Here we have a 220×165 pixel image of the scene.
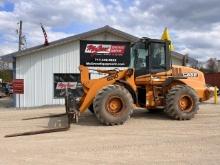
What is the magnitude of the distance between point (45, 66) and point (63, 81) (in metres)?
1.39

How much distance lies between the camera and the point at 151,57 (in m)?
15.3

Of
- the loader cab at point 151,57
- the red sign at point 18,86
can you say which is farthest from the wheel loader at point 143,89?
the red sign at point 18,86

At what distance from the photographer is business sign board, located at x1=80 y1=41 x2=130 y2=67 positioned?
25.3 m

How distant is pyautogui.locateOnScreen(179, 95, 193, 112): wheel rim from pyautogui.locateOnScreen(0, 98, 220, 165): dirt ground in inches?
20.2

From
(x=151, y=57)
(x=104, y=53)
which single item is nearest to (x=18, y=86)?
(x=104, y=53)

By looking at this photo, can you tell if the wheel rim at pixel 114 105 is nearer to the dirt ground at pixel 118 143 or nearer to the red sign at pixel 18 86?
the dirt ground at pixel 118 143

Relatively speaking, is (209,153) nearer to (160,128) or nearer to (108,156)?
(108,156)

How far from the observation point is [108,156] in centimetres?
930

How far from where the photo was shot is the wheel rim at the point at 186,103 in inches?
586

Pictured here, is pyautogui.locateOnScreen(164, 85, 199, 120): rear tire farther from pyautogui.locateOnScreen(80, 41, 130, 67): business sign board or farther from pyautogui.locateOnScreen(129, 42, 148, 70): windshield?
pyautogui.locateOnScreen(80, 41, 130, 67): business sign board

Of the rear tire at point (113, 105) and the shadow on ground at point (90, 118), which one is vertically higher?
the rear tire at point (113, 105)

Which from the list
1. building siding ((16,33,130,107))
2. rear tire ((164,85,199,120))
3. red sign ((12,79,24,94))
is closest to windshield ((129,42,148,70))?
→ rear tire ((164,85,199,120))

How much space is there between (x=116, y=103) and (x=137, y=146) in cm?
367

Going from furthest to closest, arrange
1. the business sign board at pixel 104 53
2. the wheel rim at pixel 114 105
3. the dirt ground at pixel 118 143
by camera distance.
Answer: the business sign board at pixel 104 53
the wheel rim at pixel 114 105
the dirt ground at pixel 118 143
